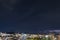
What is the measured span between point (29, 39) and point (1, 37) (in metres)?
0.53

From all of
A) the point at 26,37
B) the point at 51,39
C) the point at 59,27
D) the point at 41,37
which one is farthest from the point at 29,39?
the point at 59,27

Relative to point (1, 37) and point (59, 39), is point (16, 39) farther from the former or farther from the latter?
point (59, 39)

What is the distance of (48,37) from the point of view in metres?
2.38

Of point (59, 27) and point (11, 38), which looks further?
point (11, 38)

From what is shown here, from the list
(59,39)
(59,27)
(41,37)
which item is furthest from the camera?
(41,37)

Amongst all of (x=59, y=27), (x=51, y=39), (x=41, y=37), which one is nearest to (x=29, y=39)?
(x=41, y=37)

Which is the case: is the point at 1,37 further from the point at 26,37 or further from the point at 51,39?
the point at 51,39

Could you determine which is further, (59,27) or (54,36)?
(54,36)

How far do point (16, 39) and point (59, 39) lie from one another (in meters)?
0.79

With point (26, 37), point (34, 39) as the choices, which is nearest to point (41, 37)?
point (34, 39)

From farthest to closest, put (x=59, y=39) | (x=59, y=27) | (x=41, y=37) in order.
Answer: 1. (x=41, y=37)
2. (x=59, y=39)
3. (x=59, y=27)

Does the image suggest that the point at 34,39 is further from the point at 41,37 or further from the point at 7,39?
the point at 7,39

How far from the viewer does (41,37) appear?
2471 mm

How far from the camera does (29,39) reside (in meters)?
2.43
